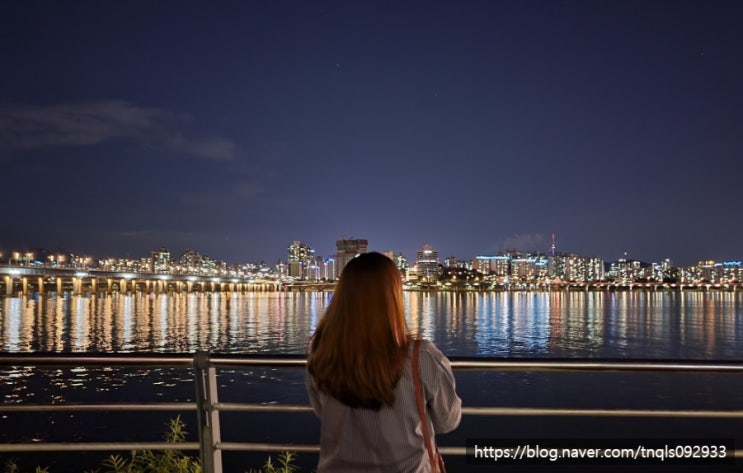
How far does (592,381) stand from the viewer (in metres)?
25.2

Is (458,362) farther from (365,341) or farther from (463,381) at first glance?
(463,381)

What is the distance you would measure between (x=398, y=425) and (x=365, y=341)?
11.5 inches

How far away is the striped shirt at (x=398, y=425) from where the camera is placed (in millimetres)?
2012

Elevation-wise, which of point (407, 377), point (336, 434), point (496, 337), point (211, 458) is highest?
point (407, 377)

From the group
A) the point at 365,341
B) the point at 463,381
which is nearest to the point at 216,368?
the point at 365,341

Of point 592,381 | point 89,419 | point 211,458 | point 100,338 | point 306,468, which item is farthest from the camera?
point 100,338

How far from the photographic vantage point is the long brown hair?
1988mm

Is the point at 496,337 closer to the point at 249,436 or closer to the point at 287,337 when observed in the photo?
the point at 287,337

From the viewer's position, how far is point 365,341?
6.62 ft

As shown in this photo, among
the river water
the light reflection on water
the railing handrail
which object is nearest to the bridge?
the light reflection on water

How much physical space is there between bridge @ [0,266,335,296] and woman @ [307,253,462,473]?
366ft

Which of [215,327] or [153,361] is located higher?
[153,361]

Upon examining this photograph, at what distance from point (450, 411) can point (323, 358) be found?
457 mm

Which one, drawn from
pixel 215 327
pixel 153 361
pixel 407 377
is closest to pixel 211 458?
pixel 153 361
